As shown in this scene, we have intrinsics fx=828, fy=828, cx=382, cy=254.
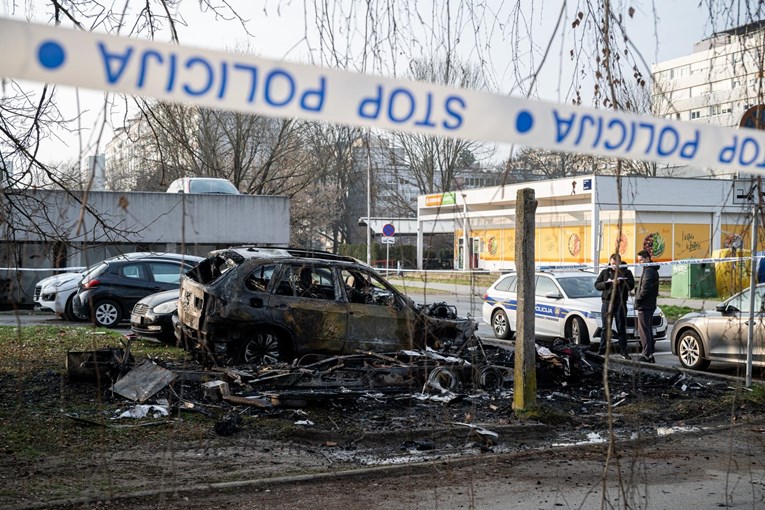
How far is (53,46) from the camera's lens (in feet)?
7.40

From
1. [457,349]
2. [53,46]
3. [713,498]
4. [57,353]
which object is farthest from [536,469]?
[57,353]

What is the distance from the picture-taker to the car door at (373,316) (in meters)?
11.0

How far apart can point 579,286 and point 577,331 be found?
121 cm

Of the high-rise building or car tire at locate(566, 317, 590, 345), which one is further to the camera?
car tire at locate(566, 317, 590, 345)

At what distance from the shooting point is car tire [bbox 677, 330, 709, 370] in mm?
13352

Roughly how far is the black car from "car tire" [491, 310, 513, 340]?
664 cm

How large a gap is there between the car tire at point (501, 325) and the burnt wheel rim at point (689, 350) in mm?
4449

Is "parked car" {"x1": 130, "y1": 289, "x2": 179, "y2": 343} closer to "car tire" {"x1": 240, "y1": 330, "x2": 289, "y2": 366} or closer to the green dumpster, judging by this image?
"car tire" {"x1": 240, "y1": 330, "x2": 289, "y2": 366}

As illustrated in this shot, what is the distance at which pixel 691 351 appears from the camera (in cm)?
1350

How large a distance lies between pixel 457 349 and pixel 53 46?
9287mm

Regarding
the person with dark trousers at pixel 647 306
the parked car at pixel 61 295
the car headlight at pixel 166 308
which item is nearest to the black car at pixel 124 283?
the parked car at pixel 61 295

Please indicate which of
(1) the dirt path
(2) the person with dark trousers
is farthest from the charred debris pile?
(2) the person with dark trousers

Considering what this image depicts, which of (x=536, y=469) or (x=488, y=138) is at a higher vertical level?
(x=488, y=138)

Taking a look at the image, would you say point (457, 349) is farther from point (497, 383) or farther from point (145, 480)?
point (145, 480)
